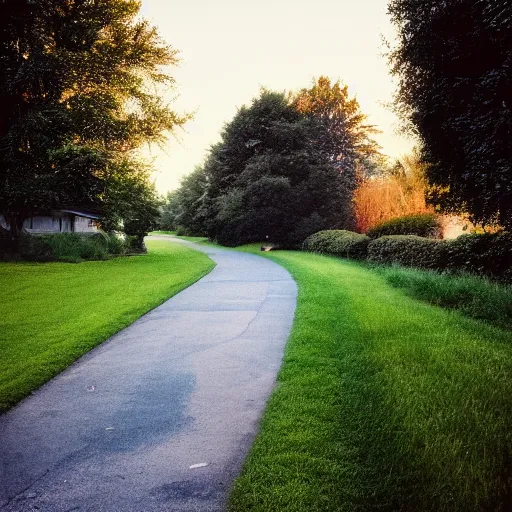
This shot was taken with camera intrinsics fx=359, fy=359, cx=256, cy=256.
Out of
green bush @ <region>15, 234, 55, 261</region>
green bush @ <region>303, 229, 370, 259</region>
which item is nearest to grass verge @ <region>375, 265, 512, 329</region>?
green bush @ <region>303, 229, 370, 259</region>

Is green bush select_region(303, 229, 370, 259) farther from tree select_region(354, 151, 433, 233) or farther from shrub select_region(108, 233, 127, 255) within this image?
shrub select_region(108, 233, 127, 255)

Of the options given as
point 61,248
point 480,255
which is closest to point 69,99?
point 61,248

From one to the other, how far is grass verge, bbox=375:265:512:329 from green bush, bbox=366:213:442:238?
22.2 ft

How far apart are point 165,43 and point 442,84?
17629 mm

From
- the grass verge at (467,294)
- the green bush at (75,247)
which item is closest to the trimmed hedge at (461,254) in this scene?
the grass verge at (467,294)

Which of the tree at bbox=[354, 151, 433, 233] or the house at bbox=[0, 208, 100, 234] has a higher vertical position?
the tree at bbox=[354, 151, 433, 233]

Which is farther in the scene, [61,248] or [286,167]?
[286,167]

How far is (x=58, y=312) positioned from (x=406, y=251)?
11795 millimetres

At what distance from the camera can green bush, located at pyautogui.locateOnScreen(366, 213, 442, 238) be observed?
16.2m

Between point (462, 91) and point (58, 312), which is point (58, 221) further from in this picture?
point (462, 91)

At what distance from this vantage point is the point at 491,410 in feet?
10.9

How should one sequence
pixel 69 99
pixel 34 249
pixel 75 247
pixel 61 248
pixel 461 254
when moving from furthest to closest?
pixel 75 247, pixel 61 248, pixel 34 249, pixel 69 99, pixel 461 254

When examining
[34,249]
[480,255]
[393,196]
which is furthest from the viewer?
[393,196]

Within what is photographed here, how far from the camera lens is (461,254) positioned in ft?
34.3
